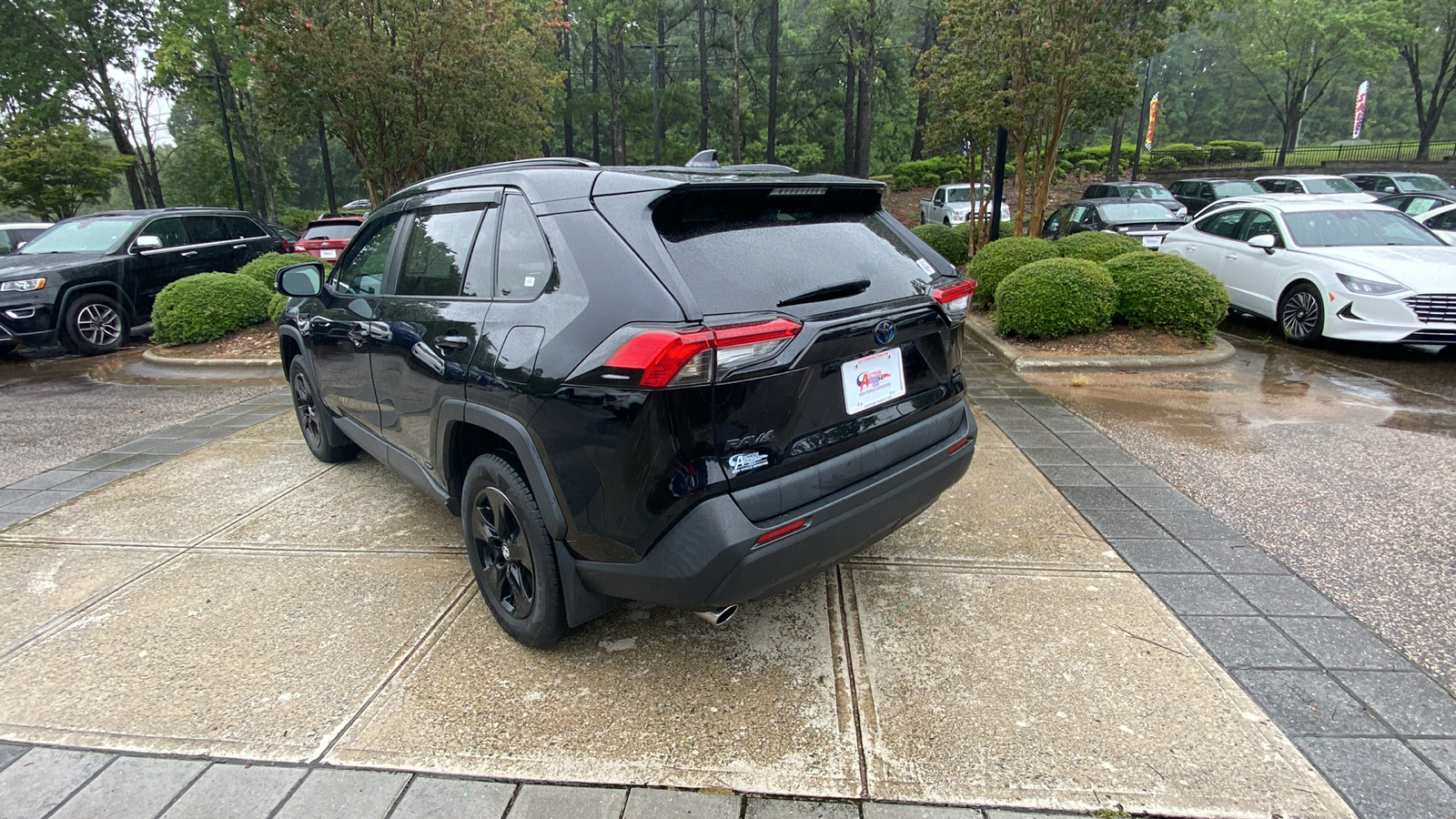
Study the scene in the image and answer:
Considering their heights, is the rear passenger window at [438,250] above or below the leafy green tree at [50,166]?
below

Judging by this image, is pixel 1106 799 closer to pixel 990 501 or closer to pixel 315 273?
pixel 990 501

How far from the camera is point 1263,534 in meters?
3.54

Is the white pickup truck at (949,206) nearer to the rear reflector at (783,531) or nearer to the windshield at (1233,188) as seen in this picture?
the windshield at (1233,188)

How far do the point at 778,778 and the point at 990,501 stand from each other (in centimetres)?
233

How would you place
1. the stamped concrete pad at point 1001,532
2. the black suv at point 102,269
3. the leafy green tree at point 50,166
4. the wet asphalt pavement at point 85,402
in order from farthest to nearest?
the leafy green tree at point 50,166 → the black suv at point 102,269 → the wet asphalt pavement at point 85,402 → the stamped concrete pad at point 1001,532

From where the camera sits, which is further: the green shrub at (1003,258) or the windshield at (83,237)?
the windshield at (83,237)

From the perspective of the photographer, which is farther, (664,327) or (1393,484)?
(1393,484)

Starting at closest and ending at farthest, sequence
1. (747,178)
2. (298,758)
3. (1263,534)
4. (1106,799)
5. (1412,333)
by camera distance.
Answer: (1106,799) → (298,758) → (747,178) → (1263,534) → (1412,333)

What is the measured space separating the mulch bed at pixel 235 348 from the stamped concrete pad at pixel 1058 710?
8049 millimetres

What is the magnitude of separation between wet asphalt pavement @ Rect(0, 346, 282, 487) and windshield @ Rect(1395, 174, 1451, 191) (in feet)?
89.5

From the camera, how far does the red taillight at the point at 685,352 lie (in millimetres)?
2002

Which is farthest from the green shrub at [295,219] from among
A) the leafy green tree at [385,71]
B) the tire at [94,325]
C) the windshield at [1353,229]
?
the windshield at [1353,229]

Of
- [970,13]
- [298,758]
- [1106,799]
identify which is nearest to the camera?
[1106,799]

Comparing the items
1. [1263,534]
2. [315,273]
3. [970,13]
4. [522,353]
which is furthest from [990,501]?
[970,13]
